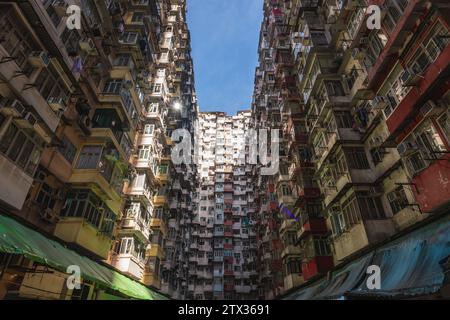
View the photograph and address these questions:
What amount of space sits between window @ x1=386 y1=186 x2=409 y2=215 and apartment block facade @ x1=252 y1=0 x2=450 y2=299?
0.20ft

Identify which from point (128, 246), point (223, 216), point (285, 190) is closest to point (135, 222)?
point (128, 246)

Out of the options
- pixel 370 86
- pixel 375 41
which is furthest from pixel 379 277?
pixel 375 41

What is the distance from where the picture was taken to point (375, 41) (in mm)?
15633

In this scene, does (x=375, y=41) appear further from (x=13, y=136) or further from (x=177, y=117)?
(x=177, y=117)

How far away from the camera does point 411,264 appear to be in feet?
32.6

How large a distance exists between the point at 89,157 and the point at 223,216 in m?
47.8

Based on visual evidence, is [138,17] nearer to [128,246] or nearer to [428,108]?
[128,246]

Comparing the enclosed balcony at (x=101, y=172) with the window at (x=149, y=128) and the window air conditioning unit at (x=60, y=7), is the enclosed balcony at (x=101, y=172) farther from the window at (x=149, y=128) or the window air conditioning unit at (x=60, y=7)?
the window at (x=149, y=128)

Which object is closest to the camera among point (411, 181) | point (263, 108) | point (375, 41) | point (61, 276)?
point (411, 181)

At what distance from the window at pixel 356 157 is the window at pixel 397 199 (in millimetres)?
2527

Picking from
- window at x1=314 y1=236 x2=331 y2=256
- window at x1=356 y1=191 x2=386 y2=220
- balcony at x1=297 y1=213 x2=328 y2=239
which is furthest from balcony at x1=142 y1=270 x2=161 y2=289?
window at x1=356 y1=191 x2=386 y2=220

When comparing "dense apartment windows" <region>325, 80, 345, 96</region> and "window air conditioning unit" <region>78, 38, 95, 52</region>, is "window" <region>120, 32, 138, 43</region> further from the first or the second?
"dense apartment windows" <region>325, 80, 345, 96</region>
